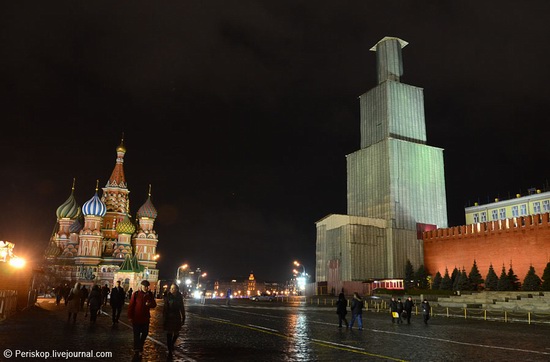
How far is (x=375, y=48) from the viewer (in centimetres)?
5788

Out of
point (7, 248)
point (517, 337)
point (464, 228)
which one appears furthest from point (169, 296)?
point (464, 228)

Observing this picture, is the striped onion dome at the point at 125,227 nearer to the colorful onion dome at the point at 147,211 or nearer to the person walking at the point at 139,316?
the colorful onion dome at the point at 147,211

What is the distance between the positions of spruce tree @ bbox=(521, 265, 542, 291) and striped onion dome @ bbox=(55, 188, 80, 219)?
2366 inches

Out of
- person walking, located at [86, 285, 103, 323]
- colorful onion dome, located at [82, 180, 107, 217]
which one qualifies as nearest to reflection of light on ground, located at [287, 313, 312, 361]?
person walking, located at [86, 285, 103, 323]

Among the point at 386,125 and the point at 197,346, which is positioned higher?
the point at 386,125

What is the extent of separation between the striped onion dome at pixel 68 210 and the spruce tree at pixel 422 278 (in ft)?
166

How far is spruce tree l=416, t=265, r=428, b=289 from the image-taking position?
4481cm

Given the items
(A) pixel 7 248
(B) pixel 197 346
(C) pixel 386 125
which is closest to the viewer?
(B) pixel 197 346

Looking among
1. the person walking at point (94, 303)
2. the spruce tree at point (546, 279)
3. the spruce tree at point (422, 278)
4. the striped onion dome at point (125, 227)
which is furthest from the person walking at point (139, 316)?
the striped onion dome at point (125, 227)

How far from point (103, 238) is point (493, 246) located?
5060cm

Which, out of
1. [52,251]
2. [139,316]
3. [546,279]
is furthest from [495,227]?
[52,251]

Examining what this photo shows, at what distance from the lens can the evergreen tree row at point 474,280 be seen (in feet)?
114

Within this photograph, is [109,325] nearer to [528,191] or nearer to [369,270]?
[369,270]

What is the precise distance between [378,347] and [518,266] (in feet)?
110
